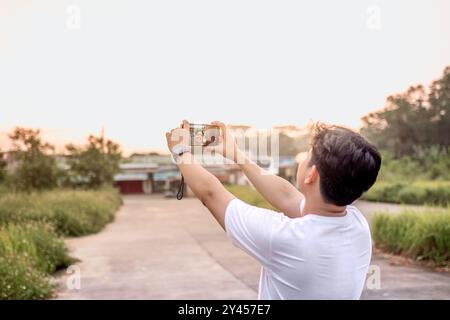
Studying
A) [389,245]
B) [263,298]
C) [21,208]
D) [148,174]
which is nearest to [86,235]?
[21,208]

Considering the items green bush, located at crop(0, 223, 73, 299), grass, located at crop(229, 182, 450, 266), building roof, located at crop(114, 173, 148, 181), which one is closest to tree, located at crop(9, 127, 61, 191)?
green bush, located at crop(0, 223, 73, 299)

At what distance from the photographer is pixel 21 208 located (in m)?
14.4

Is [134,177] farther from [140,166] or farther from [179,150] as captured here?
[179,150]

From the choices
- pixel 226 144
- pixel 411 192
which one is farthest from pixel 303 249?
pixel 411 192

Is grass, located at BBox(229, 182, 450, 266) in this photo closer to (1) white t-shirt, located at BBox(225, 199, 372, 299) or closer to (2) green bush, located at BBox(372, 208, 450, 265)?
(2) green bush, located at BBox(372, 208, 450, 265)

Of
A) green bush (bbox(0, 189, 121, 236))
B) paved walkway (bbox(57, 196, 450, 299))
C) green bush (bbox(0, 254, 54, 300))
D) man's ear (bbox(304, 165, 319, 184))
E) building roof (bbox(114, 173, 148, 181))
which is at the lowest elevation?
building roof (bbox(114, 173, 148, 181))

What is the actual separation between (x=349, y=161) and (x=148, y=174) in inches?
2234

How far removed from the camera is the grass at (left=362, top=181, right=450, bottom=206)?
20.0 meters

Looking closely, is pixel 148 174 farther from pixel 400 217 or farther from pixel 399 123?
pixel 400 217

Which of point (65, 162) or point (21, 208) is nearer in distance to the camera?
point (21, 208)

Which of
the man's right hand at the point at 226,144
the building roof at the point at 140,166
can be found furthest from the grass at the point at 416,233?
the building roof at the point at 140,166

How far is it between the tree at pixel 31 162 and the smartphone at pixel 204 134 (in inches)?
735

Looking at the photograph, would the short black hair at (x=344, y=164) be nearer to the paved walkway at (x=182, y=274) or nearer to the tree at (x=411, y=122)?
the paved walkway at (x=182, y=274)
